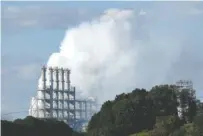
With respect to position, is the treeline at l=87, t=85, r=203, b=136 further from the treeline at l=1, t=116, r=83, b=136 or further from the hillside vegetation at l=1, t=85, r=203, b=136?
the treeline at l=1, t=116, r=83, b=136

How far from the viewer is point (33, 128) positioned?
115 m

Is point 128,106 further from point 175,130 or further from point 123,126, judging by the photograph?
point 175,130

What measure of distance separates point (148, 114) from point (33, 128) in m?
→ 21.1

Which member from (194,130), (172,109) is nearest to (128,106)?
(172,109)

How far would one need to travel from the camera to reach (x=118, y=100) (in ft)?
405

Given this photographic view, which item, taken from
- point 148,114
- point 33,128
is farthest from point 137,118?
point 33,128

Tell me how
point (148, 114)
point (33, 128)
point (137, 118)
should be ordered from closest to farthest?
point (137, 118) → point (33, 128) → point (148, 114)

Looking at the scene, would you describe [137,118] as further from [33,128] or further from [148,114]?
[33,128]

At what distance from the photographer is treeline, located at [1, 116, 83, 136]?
106 m

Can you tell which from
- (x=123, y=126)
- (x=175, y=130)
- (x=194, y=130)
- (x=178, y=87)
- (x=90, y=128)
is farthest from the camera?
(x=178, y=87)

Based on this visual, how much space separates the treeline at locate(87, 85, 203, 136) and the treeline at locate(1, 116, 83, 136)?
6.50 m

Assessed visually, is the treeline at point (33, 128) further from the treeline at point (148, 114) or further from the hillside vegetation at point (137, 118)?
the treeline at point (148, 114)

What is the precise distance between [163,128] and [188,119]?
65.8ft

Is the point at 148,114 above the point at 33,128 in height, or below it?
above
